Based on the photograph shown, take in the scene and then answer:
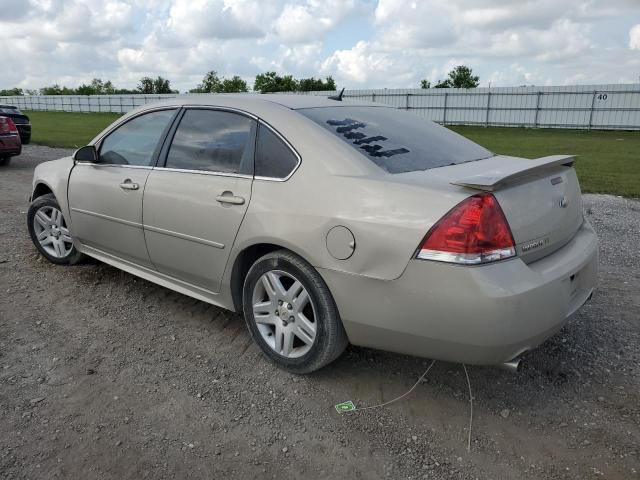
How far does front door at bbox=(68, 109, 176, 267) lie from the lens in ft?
12.6

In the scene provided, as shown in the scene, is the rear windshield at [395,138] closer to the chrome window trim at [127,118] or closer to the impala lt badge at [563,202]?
the impala lt badge at [563,202]

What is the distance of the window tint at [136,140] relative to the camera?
387cm

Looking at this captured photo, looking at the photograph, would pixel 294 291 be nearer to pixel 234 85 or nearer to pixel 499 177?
pixel 499 177

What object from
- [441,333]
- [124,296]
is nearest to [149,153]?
[124,296]

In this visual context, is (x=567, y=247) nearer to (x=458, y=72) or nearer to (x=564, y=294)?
(x=564, y=294)

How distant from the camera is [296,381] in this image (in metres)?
3.14

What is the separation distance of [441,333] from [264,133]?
1569 millimetres

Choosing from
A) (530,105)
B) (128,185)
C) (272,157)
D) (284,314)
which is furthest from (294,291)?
(530,105)

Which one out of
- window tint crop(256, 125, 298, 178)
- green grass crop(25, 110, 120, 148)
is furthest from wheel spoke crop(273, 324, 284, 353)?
green grass crop(25, 110, 120, 148)

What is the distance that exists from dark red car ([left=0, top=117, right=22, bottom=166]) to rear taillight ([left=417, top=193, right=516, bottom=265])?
11502 mm

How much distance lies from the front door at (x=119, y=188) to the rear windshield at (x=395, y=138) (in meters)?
1.30

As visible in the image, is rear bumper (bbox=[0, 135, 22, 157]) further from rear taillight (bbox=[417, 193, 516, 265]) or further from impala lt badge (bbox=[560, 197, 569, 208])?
impala lt badge (bbox=[560, 197, 569, 208])

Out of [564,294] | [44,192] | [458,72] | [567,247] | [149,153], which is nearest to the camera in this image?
[564,294]

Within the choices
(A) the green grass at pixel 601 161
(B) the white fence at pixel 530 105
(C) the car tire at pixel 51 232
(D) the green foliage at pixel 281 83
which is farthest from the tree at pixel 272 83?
(C) the car tire at pixel 51 232
